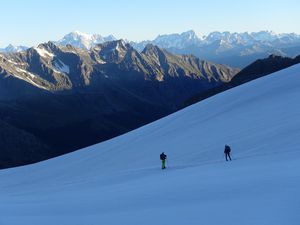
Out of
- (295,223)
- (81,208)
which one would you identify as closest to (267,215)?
(295,223)

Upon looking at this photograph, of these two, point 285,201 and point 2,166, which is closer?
Answer: point 285,201

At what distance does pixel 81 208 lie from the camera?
14984 millimetres

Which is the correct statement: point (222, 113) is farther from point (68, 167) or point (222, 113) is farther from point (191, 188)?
point (191, 188)

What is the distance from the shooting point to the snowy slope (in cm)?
A: 1216

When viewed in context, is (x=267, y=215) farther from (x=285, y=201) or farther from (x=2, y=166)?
(x=2, y=166)

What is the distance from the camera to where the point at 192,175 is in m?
19.0

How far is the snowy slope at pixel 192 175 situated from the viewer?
39.9 ft

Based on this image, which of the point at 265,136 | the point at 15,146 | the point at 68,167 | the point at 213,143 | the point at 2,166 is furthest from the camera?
the point at 15,146

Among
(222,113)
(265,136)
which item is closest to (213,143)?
(265,136)

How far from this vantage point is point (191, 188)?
1541 cm

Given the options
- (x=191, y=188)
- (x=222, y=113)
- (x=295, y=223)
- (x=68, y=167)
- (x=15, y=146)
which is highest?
(x=15, y=146)

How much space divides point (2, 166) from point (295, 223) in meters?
180

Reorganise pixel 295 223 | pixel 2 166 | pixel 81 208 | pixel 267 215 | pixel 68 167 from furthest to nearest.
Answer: pixel 2 166 < pixel 68 167 < pixel 81 208 < pixel 267 215 < pixel 295 223

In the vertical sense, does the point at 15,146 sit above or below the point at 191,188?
above
